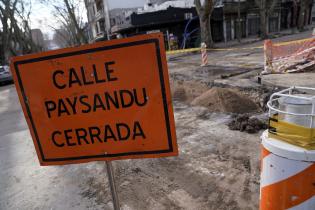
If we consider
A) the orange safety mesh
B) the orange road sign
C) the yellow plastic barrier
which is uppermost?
the orange road sign

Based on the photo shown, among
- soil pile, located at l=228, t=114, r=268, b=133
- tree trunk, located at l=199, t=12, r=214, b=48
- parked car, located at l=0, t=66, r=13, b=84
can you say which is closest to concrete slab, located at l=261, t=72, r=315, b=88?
soil pile, located at l=228, t=114, r=268, b=133

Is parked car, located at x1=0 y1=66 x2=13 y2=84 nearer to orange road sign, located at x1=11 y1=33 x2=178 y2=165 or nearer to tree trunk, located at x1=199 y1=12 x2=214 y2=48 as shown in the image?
tree trunk, located at x1=199 y1=12 x2=214 y2=48

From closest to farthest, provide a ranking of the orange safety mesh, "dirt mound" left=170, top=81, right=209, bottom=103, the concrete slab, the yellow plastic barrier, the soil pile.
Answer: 1. the yellow plastic barrier
2. the soil pile
3. the concrete slab
4. "dirt mound" left=170, top=81, right=209, bottom=103
5. the orange safety mesh

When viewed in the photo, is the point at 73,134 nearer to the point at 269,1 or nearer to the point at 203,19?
the point at 203,19

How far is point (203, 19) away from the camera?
792 inches

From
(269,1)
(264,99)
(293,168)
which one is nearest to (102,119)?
(293,168)

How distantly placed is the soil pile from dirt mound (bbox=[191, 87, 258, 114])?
0.66m

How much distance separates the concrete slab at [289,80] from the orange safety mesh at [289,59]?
0.45 metres

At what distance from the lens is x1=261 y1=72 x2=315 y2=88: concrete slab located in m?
6.55

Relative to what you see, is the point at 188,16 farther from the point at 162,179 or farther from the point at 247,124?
the point at 162,179

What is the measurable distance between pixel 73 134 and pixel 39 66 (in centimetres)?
54

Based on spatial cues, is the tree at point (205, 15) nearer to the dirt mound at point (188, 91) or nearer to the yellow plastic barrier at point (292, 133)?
the dirt mound at point (188, 91)

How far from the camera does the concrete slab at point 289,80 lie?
655 cm

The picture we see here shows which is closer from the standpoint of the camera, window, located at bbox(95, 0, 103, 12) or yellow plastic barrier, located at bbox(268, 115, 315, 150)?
yellow plastic barrier, located at bbox(268, 115, 315, 150)
